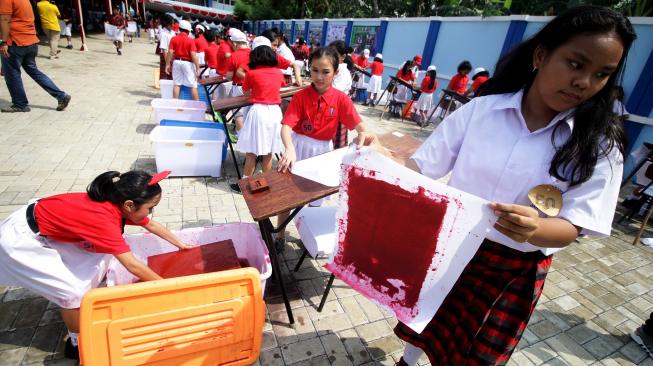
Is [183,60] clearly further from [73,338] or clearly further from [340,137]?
[73,338]

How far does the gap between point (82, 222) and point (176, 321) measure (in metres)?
0.73

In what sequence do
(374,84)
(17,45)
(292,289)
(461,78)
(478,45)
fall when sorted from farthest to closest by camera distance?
(374,84) < (478,45) < (461,78) < (17,45) < (292,289)

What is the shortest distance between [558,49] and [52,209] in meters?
2.37

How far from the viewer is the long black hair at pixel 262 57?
12.7 feet

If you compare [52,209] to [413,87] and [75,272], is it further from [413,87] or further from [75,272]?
[413,87]

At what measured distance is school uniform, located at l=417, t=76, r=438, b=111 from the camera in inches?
357

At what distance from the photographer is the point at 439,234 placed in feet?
4.10

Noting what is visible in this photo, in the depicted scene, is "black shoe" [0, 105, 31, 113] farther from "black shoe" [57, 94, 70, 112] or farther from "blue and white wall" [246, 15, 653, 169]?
"blue and white wall" [246, 15, 653, 169]

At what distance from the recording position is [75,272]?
1773 millimetres

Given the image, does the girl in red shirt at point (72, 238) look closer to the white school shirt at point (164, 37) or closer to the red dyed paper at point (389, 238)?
the red dyed paper at point (389, 238)

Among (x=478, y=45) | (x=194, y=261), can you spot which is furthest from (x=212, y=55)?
(x=478, y=45)

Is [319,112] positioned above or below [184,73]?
above

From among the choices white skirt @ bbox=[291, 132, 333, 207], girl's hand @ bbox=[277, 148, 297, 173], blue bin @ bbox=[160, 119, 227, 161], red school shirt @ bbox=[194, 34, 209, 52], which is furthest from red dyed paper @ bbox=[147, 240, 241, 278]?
red school shirt @ bbox=[194, 34, 209, 52]

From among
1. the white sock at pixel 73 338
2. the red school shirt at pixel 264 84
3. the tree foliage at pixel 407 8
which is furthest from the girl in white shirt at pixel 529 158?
the tree foliage at pixel 407 8
